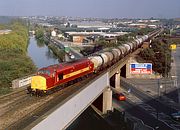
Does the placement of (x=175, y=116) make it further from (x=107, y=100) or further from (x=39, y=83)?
(x=39, y=83)

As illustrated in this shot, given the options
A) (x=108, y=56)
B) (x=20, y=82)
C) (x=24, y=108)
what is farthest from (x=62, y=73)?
(x=108, y=56)

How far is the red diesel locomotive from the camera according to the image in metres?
22.2

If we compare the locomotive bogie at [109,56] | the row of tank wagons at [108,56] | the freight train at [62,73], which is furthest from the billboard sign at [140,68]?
the freight train at [62,73]

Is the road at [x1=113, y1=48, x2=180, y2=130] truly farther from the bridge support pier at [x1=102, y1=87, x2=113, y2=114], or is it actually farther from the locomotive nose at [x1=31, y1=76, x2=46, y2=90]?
the locomotive nose at [x1=31, y1=76, x2=46, y2=90]

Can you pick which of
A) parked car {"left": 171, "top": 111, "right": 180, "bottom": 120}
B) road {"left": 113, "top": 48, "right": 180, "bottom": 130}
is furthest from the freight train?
parked car {"left": 171, "top": 111, "right": 180, "bottom": 120}

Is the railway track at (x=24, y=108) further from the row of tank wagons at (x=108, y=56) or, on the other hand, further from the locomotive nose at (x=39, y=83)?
the row of tank wagons at (x=108, y=56)

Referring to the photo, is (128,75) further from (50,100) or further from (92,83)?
(50,100)

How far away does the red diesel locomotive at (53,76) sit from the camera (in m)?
22.2

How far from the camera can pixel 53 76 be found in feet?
75.7

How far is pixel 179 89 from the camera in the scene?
4306 centimetres

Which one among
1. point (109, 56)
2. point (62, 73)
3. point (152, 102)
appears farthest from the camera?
point (109, 56)

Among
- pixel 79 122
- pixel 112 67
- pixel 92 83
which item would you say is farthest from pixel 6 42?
pixel 92 83

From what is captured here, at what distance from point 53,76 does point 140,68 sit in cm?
2871

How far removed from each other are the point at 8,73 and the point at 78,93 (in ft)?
61.9
